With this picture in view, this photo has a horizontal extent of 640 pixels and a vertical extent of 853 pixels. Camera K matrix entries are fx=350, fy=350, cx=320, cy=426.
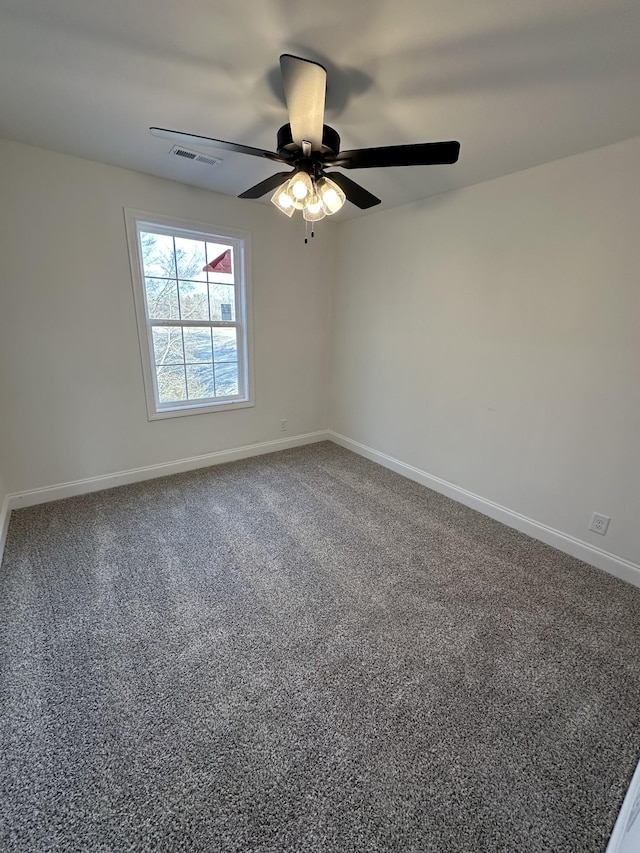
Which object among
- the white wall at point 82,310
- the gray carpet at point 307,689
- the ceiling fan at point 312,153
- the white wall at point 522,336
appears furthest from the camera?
the white wall at point 82,310

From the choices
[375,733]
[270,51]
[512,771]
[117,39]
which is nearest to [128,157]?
[117,39]

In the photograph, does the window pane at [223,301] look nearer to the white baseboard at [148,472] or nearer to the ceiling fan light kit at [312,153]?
the white baseboard at [148,472]

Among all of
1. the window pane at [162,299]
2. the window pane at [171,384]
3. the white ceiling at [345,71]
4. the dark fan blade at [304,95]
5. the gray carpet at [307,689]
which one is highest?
the white ceiling at [345,71]

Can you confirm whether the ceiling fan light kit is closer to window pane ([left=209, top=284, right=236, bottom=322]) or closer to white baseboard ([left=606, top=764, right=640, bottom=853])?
window pane ([left=209, top=284, right=236, bottom=322])

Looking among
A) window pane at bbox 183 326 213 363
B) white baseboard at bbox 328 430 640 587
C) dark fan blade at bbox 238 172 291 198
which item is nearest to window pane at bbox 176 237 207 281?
window pane at bbox 183 326 213 363

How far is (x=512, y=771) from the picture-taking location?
1212mm

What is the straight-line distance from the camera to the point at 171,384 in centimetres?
319

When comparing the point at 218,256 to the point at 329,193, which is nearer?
the point at 329,193

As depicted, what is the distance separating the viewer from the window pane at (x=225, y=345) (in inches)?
131

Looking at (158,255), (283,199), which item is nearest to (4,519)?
(158,255)

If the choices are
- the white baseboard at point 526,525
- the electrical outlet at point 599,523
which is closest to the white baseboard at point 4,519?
the white baseboard at point 526,525

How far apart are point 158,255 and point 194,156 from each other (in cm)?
88

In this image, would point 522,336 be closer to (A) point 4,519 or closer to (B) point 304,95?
(B) point 304,95

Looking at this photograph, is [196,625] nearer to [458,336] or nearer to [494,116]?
[458,336]
